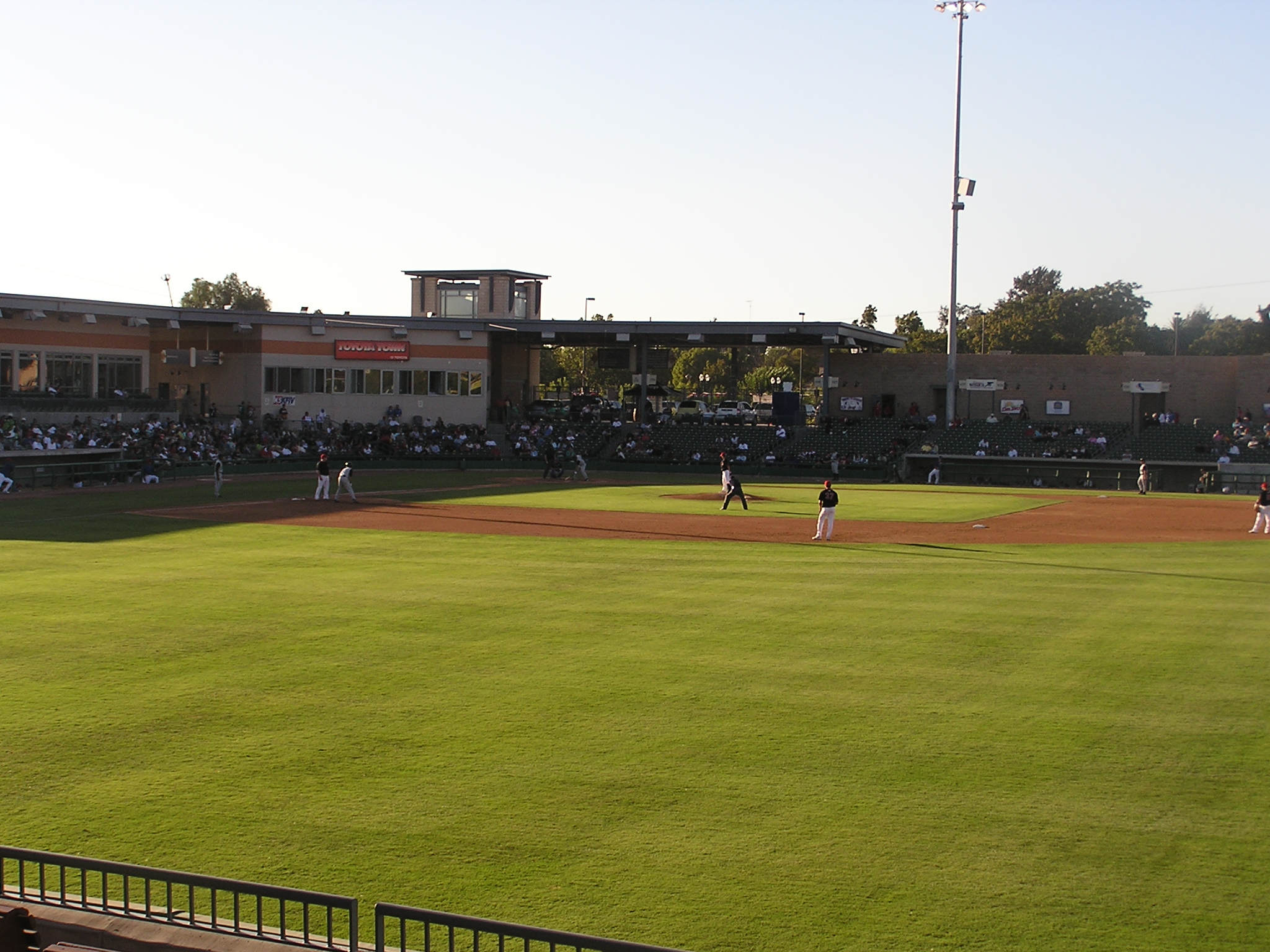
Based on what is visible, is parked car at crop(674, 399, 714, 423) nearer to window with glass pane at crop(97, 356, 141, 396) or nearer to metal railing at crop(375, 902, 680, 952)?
window with glass pane at crop(97, 356, 141, 396)

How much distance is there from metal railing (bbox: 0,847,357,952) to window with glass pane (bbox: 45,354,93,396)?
53686 millimetres

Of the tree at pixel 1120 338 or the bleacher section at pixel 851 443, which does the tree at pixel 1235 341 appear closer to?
the tree at pixel 1120 338

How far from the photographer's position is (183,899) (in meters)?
8.09

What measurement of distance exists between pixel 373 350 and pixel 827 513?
43.4 m

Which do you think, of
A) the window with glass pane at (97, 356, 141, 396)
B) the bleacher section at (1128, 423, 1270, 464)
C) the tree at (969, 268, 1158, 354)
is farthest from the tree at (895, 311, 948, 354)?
→ the window with glass pane at (97, 356, 141, 396)

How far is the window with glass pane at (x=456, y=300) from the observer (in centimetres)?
7806

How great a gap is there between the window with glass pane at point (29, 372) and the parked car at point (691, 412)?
122 ft

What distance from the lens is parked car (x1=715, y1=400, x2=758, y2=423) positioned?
76.1 metres

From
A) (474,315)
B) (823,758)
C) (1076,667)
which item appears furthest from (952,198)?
(823,758)

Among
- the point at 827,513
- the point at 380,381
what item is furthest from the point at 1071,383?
the point at 827,513

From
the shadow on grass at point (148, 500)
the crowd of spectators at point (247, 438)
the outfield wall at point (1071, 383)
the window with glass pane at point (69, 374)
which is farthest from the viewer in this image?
the outfield wall at point (1071, 383)

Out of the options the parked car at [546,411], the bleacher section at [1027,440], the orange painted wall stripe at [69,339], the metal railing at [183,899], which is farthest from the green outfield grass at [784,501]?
the metal railing at [183,899]

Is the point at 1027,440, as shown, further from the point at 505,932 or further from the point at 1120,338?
the point at 1120,338

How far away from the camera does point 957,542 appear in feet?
96.3
